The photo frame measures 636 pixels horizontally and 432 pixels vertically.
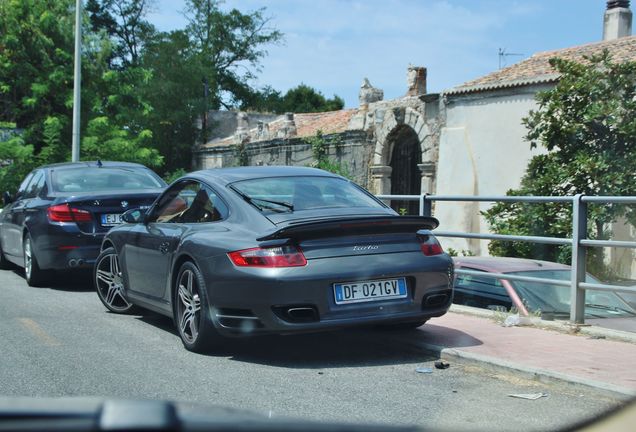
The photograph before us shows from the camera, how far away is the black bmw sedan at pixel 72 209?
974 centimetres

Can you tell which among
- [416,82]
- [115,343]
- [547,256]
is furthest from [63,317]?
[416,82]

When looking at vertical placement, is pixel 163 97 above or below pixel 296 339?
above

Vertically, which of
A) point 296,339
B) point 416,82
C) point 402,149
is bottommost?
point 296,339

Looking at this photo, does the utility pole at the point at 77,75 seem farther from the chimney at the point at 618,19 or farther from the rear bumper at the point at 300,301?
the rear bumper at the point at 300,301

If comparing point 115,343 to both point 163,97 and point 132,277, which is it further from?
point 163,97

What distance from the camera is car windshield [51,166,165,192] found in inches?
410

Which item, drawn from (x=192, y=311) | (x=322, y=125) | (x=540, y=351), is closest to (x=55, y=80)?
(x=322, y=125)

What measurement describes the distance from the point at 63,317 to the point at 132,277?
2.83 feet

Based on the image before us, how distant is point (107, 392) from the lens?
4895 millimetres

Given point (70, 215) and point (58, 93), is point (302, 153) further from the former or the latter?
point (70, 215)

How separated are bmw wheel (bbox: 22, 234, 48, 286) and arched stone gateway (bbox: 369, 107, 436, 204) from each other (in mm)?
15968

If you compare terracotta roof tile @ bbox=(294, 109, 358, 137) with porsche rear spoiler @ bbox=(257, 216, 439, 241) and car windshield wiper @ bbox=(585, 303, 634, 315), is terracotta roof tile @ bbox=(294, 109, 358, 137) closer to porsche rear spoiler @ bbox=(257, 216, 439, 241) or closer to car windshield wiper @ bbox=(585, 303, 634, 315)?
car windshield wiper @ bbox=(585, 303, 634, 315)

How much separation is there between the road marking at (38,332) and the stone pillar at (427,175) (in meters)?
18.1

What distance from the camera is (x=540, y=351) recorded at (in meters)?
5.97
